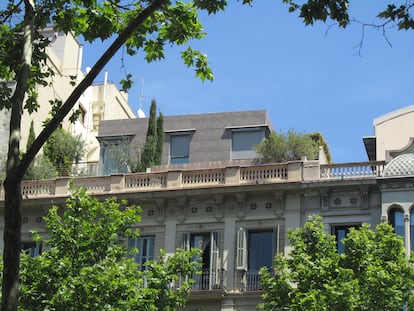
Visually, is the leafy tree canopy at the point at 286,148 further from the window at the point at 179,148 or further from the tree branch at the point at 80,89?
the tree branch at the point at 80,89

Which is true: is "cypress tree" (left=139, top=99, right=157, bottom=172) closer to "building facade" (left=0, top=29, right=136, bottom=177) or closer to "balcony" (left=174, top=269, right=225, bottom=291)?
"building facade" (left=0, top=29, right=136, bottom=177)

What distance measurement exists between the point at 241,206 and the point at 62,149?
1178cm

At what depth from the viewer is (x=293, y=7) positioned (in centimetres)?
1230

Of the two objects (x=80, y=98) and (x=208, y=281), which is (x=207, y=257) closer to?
(x=208, y=281)

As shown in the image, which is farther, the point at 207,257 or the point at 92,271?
the point at 207,257

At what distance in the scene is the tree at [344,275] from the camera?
2925 cm

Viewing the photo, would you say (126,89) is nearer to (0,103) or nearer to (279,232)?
(0,103)

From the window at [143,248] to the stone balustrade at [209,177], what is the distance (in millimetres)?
2042

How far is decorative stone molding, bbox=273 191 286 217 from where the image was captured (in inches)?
1490

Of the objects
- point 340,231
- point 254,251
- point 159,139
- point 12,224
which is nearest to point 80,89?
point 12,224

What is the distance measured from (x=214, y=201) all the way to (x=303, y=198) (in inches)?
139

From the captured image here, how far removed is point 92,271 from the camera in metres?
29.0

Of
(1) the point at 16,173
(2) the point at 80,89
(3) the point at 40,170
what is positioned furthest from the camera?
(3) the point at 40,170

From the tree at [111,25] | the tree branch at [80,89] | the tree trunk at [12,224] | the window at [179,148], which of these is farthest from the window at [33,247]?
the tree trunk at [12,224]
